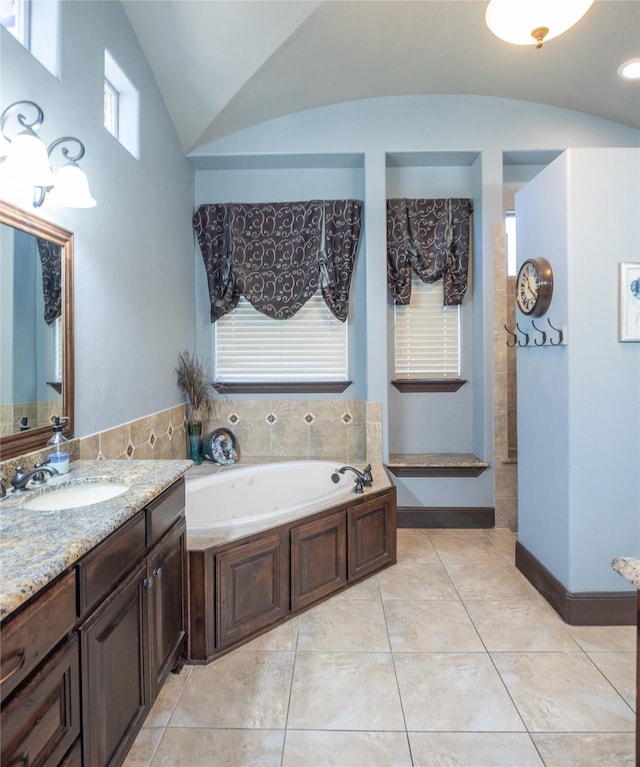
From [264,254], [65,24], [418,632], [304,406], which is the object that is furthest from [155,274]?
[418,632]

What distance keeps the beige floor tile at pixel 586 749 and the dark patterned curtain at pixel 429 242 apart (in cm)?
286

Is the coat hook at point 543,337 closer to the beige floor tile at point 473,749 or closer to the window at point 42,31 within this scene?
the beige floor tile at point 473,749

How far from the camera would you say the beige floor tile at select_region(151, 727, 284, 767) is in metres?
1.41

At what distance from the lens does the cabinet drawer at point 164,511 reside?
4.86 feet

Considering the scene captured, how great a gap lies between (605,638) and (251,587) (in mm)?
1761

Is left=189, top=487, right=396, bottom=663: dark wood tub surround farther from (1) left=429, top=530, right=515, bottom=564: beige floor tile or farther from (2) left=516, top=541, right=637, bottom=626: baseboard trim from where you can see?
(2) left=516, top=541, right=637, bottom=626: baseboard trim

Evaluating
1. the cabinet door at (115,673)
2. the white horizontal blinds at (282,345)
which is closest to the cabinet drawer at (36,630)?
the cabinet door at (115,673)

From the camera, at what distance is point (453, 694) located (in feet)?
5.55

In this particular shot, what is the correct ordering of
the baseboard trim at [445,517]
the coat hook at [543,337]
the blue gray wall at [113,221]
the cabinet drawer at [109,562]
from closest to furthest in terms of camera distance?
1. the cabinet drawer at [109,562]
2. the blue gray wall at [113,221]
3. the coat hook at [543,337]
4. the baseboard trim at [445,517]

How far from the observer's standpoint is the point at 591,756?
4.67 feet

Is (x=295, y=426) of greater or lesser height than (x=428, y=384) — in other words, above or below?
below

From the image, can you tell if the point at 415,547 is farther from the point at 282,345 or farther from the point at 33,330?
the point at 33,330

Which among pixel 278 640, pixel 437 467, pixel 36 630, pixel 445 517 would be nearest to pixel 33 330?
pixel 36 630

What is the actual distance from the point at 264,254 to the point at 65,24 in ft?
6.20
